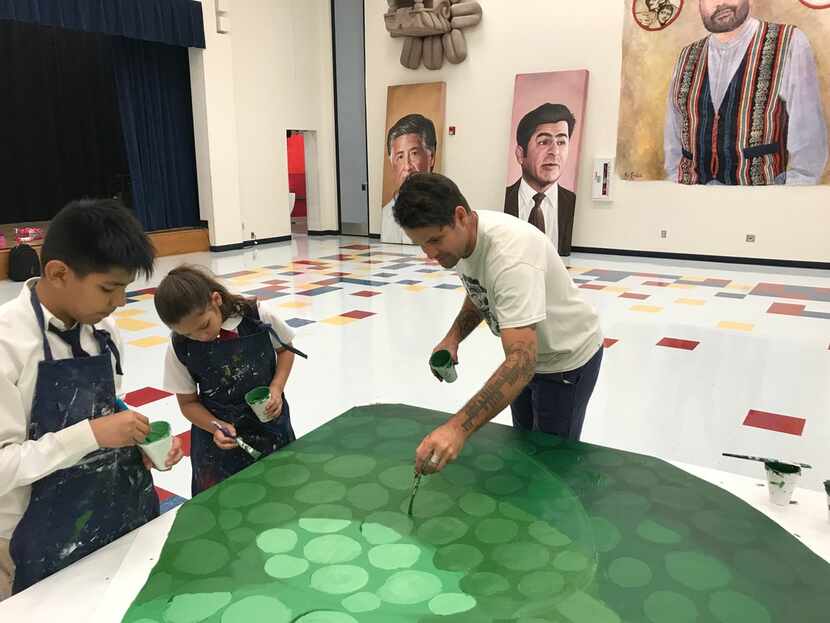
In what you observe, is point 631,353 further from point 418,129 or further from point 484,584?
point 418,129

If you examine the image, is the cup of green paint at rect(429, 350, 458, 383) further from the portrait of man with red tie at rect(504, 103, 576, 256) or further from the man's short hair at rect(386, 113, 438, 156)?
the man's short hair at rect(386, 113, 438, 156)

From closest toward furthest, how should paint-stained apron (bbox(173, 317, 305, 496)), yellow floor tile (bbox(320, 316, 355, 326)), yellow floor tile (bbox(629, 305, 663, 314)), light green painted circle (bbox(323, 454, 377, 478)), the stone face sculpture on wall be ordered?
light green painted circle (bbox(323, 454, 377, 478)), paint-stained apron (bbox(173, 317, 305, 496)), yellow floor tile (bbox(320, 316, 355, 326)), yellow floor tile (bbox(629, 305, 663, 314)), the stone face sculpture on wall

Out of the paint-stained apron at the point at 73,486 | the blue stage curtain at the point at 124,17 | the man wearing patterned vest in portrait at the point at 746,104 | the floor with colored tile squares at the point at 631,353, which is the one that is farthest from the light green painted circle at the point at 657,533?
the blue stage curtain at the point at 124,17

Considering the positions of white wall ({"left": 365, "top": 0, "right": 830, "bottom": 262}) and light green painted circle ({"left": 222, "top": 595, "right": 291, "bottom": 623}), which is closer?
light green painted circle ({"left": 222, "top": 595, "right": 291, "bottom": 623})

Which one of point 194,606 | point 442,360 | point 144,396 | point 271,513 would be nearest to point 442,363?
point 442,360

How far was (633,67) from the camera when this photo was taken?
7.32 meters

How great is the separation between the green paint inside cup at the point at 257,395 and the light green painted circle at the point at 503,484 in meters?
0.60

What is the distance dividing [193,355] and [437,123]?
24.6 ft

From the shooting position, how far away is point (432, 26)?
26.6ft

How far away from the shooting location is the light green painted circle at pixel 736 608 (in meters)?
1.00

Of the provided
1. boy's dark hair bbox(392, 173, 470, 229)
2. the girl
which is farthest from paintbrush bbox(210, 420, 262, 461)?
boy's dark hair bbox(392, 173, 470, 229)

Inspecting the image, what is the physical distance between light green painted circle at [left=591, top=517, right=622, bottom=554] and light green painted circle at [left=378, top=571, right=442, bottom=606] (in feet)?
1.00

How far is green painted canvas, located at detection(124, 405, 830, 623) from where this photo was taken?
1.04m

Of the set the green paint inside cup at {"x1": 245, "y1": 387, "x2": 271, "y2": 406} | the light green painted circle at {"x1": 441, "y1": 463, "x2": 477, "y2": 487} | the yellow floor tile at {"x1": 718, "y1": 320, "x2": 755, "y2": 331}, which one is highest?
the green paint inside cup at {"x1": 245, "y1": 387, "x2": 271, "y2": 406}
